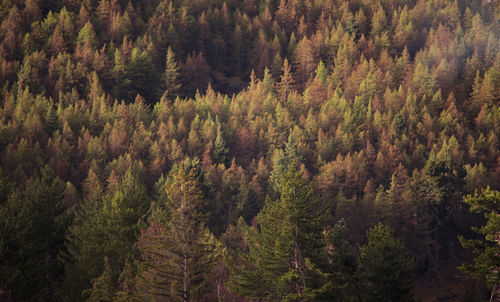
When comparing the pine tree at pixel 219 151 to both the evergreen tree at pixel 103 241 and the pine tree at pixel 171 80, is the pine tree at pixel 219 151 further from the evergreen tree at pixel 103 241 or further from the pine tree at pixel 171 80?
the evergreen tree at pixel 103 241

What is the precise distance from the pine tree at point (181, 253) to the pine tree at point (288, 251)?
1.73 m

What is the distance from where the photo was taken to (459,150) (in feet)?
257

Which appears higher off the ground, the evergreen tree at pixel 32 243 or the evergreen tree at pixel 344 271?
the evergreen tree at pixel 344 271

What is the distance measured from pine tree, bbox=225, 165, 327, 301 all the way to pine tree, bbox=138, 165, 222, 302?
1.73 metres

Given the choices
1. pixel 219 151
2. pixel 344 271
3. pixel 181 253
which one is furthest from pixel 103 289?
pixel 219 151

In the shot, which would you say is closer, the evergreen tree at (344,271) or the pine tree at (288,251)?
the pine tree at (288,251)

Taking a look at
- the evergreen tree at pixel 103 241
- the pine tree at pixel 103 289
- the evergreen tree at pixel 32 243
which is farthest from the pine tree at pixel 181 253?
the evergreen tree at pixel 32 243

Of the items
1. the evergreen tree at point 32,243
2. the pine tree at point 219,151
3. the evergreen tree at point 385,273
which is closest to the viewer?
the evergreen tree at point 32,243

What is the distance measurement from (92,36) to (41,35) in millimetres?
14139

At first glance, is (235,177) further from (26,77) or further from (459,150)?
(26,77)

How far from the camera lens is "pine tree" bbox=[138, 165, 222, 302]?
21102mm

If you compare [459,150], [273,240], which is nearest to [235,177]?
[459,150]

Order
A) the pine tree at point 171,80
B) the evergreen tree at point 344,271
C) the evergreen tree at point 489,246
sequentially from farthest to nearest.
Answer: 1. the pine tree at point 171,80
2. the evergreen tree at point 344,271
3. the evergreen tree at point 489,246

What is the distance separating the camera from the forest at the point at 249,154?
2241 centimetres
